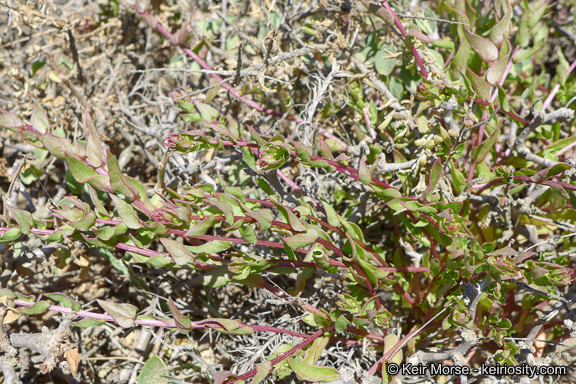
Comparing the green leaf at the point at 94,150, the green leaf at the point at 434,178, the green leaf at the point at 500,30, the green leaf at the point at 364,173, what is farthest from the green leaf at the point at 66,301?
the green leaf at the point at 500,30

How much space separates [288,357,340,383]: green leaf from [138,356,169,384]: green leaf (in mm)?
434

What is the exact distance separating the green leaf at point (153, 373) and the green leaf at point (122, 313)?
0.17 meters

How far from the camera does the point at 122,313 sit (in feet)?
5.21

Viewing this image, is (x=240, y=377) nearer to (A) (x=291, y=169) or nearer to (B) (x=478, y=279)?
(B) (x=478, y=279)

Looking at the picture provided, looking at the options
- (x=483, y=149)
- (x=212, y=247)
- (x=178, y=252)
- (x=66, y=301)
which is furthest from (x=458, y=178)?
(x=66, y=301)

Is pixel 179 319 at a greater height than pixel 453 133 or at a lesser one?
lesser

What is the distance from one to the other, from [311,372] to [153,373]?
54 centimetres

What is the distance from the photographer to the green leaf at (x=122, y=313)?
5.14 ft

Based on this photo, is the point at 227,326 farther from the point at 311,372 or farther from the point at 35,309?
the point at 35,309

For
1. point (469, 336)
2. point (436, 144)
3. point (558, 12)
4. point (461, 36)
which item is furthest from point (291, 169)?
point (558, 12)

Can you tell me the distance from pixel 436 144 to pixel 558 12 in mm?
1672

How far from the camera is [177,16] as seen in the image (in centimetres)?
265

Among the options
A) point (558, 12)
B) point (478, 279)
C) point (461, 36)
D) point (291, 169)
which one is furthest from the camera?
point (558, 12)
